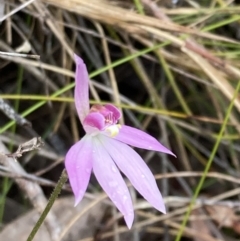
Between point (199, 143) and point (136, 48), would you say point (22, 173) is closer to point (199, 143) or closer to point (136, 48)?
point (136, 48)

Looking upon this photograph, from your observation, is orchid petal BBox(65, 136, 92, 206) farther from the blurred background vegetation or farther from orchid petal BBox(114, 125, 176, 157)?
the blurred background vegetation

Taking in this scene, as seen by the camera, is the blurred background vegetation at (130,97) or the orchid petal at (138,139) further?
the blurred background vegetation at (130,97)

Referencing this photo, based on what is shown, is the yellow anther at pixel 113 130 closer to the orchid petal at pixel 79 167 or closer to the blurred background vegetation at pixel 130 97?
the orchid petal at pixel 79 167

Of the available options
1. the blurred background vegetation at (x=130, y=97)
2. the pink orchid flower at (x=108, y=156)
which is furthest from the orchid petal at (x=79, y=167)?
the blurred background vegetation at (x=130, y=97)

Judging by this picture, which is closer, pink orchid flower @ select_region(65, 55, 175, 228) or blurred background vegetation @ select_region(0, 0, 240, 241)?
pink orchid flower @ select_region(65, 55, 175, 228)

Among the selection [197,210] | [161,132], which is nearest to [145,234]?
[197,210]

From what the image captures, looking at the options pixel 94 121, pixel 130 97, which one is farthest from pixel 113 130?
pixel 130 97

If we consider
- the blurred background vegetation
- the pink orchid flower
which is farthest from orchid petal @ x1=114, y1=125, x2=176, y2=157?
the blurred background vegetation
